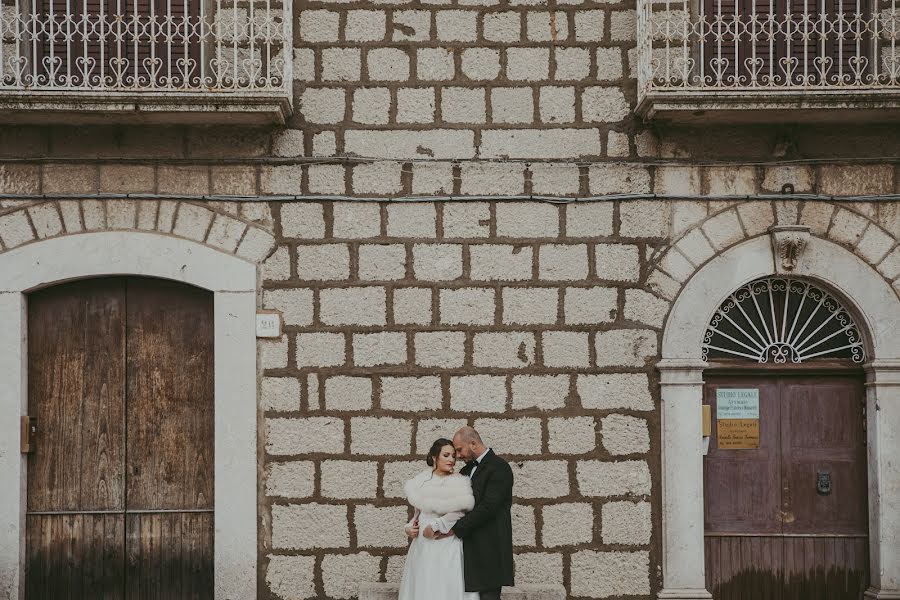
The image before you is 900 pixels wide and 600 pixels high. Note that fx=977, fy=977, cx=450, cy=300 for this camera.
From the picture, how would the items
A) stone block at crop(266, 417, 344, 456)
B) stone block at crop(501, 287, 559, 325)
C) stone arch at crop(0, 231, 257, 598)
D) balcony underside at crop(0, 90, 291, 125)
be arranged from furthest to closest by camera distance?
1. stone block at crop(501, 287, 559, 325)
2. stone block at crop(266, 417, 344, 456)
3. stone arch at crop(0, 231, 257, 598)
4. balcony underside at crop(0, 90, 291, 125)

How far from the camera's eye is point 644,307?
271 inches

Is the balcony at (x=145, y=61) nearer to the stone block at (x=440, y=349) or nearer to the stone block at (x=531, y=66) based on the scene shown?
the stone block at (x=531, y=66)

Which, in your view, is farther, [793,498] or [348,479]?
[793,498]

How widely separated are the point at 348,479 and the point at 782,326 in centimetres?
326

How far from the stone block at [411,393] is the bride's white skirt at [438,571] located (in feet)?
3.75

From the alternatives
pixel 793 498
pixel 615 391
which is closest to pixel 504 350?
pixel 615 391

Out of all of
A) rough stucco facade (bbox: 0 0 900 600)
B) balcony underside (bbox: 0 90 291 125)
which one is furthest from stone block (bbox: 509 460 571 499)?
balcony underside (bbox: 0 90 291 125)

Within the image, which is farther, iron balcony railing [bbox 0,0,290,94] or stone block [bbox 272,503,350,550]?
stone block [bbox 272,503,350,550]

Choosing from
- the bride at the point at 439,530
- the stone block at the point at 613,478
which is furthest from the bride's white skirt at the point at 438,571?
the stone block at the point at 613,478

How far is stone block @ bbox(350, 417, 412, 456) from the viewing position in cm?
681

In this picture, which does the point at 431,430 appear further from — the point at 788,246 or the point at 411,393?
the point at 788,246

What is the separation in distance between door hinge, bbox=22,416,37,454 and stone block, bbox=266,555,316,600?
184cm

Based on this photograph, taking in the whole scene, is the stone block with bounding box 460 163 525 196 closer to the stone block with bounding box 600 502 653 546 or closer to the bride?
the bride

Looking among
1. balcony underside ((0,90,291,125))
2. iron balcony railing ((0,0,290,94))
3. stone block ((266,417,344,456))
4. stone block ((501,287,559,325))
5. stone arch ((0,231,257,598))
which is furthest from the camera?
stone block ((501,287,559,325))
